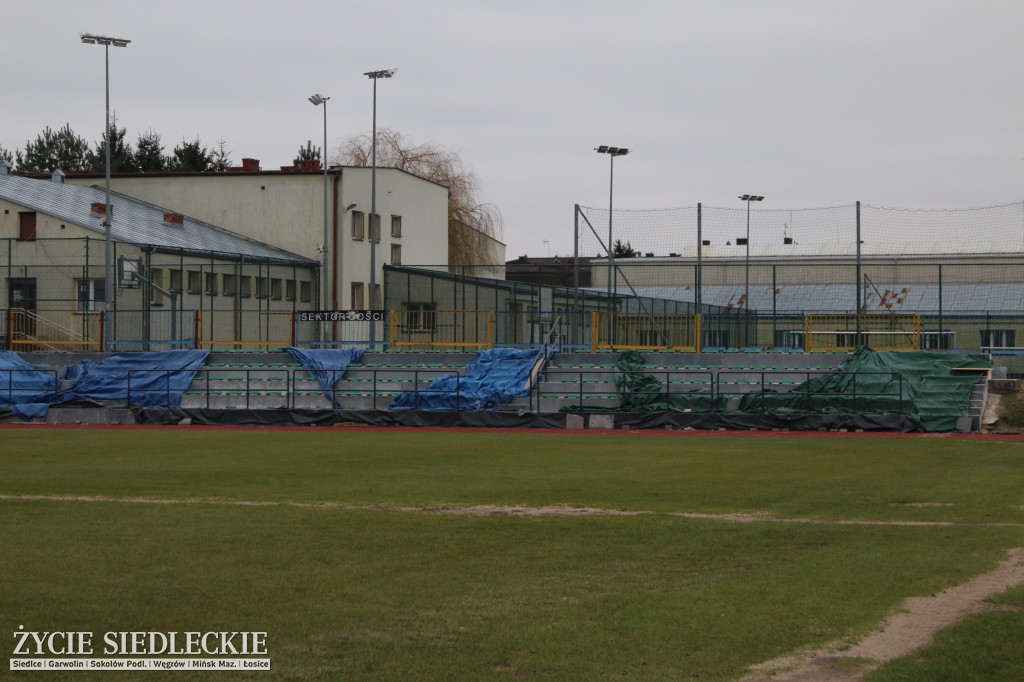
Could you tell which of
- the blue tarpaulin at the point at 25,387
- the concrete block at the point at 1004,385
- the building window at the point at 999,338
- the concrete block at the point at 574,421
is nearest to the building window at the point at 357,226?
the blue tarpaulin at the point at 25,387

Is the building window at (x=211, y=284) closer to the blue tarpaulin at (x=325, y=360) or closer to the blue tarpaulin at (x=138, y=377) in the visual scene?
the blue tarpaulin at (x=138, y=377)

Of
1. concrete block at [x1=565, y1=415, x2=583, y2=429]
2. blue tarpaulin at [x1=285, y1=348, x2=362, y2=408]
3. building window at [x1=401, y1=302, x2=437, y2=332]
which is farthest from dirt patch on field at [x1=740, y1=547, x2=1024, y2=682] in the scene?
building window at [x1=401, y1=302, x2=437, y2=332]

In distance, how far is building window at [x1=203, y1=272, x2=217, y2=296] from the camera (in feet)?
150

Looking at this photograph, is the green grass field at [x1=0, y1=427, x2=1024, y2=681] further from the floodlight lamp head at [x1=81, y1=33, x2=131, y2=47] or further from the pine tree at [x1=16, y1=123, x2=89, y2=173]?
the pine tree at [x1=16, y1=123, x2=89, y2=173]

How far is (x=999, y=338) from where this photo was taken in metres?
47.2

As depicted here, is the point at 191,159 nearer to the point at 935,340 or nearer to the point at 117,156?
the point at 117,156

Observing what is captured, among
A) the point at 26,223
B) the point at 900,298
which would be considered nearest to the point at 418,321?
the point at 900,298

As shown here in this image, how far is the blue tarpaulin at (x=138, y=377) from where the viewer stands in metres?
33.7

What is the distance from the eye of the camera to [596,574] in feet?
30.7

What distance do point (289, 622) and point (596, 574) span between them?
2.73m

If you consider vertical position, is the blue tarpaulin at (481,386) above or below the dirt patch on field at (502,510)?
above

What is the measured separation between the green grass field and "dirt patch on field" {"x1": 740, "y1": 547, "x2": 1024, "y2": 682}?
0.15 meters

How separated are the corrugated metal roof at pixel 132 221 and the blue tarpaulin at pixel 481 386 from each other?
16813mm

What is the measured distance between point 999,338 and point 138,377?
33.8m
